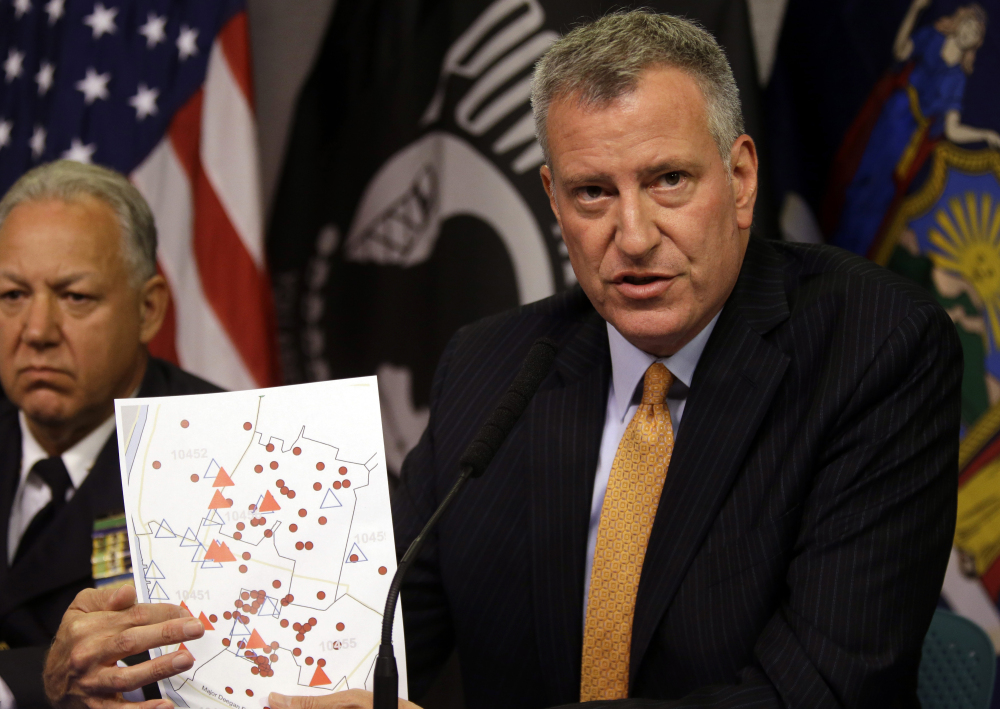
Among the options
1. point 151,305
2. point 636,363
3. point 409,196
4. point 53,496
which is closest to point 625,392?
point 636,363

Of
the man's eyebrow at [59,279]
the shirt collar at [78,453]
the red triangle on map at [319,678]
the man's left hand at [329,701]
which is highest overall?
the man's eyebrow at [59,279]

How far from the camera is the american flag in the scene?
3.04m

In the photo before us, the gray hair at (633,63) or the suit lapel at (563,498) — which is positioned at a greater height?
the gray hair at (633,63)

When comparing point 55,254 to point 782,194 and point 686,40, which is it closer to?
point 686,40

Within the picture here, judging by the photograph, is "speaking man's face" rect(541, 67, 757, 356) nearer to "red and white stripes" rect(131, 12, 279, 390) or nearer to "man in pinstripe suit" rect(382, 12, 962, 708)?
"man in pinstripe suit" rect(382, 12, 962, 708)

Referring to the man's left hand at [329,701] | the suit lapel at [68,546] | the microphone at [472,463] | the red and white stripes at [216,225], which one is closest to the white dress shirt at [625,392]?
the microphone at [472,463]

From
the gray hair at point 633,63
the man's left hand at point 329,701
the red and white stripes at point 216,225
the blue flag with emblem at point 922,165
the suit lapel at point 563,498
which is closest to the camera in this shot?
the man's left hand at point 329,701

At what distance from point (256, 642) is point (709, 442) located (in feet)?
2.66

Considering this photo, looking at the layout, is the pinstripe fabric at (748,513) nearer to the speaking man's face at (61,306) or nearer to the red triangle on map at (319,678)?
the red triangle on map at (319,678)

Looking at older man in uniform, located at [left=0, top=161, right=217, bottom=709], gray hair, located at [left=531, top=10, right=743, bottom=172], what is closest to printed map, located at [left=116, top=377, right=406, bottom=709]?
gray hair, located at [left=531, top=10, right=743, bottom=172]

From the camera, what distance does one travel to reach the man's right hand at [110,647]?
4.17 ft

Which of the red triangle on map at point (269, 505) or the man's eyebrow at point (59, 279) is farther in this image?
the man's eyebrow at point (59, 279)

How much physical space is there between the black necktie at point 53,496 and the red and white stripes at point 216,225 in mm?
863

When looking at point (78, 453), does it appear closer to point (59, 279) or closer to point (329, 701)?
point (59, 279)
